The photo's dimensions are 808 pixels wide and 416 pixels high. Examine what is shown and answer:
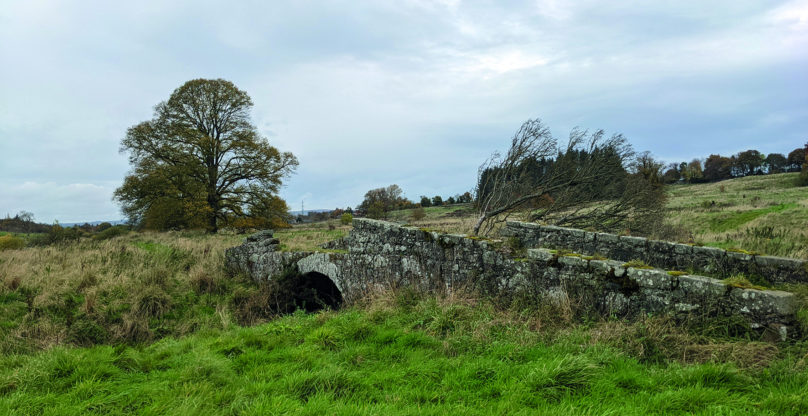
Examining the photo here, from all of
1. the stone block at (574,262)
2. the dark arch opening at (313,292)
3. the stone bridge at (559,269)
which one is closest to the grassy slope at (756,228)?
the stone bridge at (559,269)

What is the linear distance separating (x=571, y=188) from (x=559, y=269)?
30.9 feet

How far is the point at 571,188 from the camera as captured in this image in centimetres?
1473

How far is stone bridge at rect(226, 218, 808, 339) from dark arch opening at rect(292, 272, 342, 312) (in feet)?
0.40

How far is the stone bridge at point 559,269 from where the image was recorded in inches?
190

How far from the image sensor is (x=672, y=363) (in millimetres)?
4348

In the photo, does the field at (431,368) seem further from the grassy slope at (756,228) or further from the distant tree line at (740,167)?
the distant tree line at (740,167)

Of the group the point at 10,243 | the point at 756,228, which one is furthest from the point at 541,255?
the point at 10,243

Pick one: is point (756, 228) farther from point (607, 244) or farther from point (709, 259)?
point (709, 259)

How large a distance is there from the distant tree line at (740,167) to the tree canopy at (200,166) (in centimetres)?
7293

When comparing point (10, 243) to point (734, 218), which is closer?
point (10, 243)

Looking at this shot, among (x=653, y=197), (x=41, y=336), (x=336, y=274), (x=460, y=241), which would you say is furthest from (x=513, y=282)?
(x=653, y=197)

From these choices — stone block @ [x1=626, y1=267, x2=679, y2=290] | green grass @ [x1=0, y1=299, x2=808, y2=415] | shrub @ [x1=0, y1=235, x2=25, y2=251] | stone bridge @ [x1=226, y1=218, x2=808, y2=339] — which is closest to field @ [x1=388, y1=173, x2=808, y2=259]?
stone bridge @ [x1=226, y1=218, x2=808, y2=339]

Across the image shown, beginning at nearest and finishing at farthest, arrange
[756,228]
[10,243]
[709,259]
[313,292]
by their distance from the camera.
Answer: [709,259] < [313,292] < [756,228] < [10,243]

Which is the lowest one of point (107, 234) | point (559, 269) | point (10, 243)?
point (559, 269)
